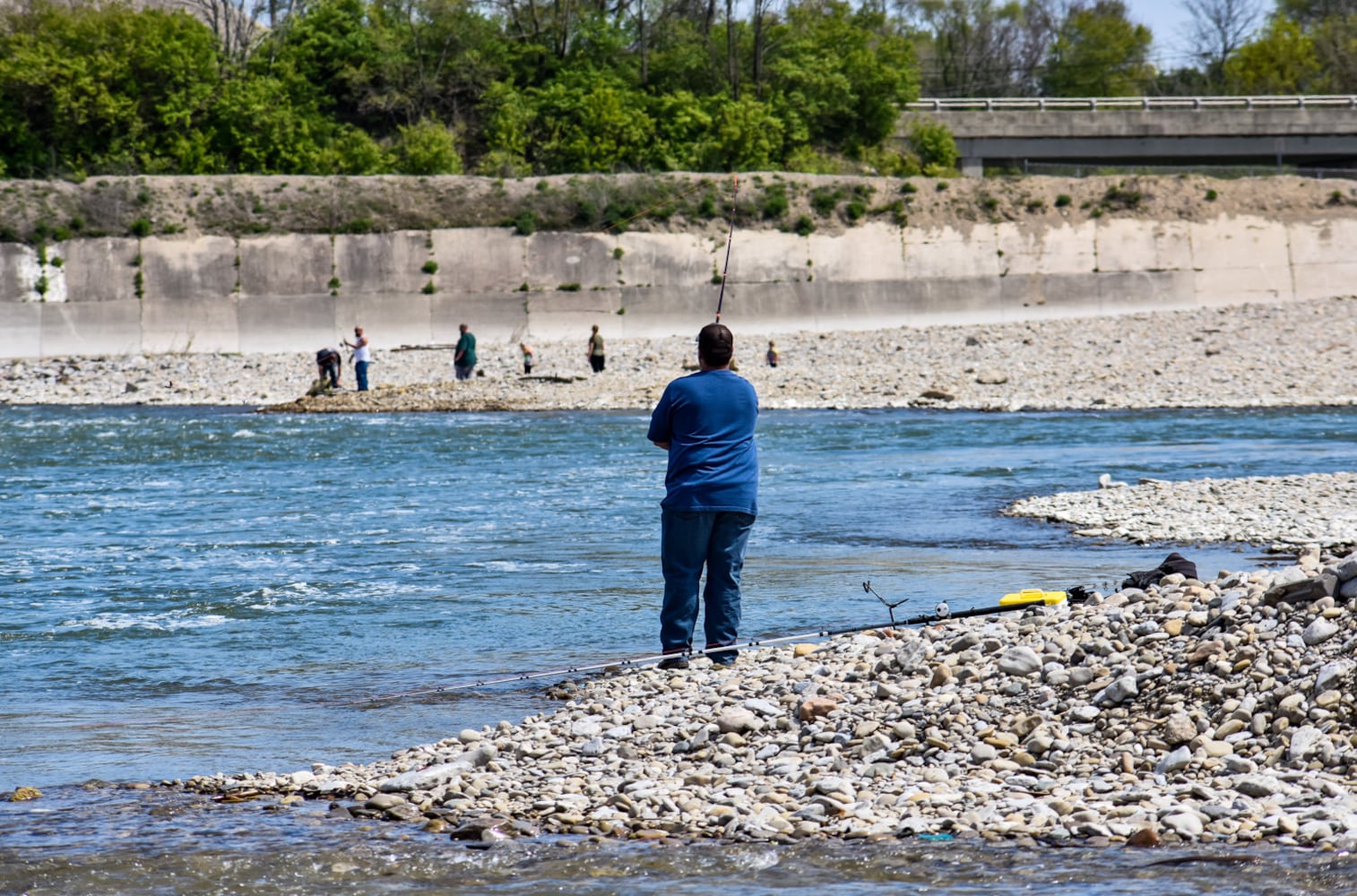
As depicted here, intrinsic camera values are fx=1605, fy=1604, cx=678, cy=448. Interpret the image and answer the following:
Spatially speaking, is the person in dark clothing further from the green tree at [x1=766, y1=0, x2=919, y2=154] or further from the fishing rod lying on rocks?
the fishing rod lying on rocks

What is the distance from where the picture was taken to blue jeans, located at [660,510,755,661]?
7926 mm

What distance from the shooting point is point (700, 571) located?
802 centimetres

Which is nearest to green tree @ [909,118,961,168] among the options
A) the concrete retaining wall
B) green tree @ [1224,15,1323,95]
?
the concrete retaining wall

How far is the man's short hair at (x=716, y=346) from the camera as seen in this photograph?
7832mm

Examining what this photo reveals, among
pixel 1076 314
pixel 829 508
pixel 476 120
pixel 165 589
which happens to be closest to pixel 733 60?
pixel 476 120

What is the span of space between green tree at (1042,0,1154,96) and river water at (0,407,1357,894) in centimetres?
6072

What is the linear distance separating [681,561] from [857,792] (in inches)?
83.4

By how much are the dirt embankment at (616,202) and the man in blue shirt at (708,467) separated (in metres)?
38.0

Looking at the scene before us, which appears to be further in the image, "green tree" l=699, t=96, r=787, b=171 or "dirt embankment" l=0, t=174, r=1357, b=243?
"green tree" l=699, t=96, r=787, b=171

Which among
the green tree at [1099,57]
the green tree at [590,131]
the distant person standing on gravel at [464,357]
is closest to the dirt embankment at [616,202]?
the green tree at [590,131]

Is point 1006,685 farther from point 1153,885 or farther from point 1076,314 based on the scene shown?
point 1076,314

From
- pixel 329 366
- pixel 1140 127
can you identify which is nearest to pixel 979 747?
pixel 329 366

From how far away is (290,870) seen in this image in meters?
5.48

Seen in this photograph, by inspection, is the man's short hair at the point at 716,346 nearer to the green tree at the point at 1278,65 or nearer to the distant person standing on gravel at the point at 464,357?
the distant person standing on gravel at the point at 464,357
